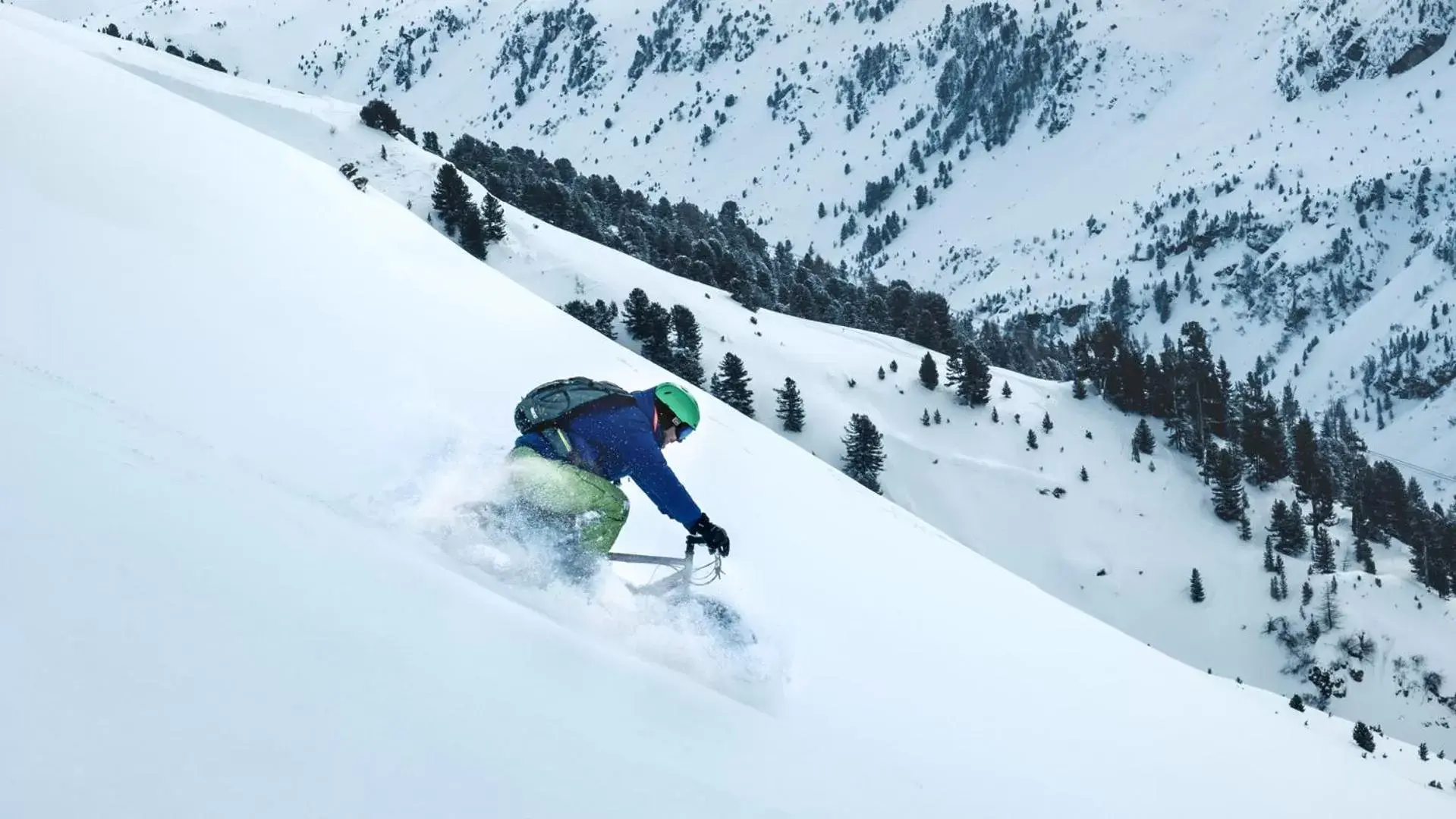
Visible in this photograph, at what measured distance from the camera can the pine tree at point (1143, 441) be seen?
203 ft

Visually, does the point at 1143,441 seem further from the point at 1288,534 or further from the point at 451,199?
the point at 451,199

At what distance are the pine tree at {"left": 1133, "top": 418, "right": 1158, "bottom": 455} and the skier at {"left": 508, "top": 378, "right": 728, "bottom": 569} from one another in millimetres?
61912

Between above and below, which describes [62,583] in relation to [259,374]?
above

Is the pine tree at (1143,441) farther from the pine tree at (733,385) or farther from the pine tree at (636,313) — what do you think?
the pine tree at (636,313)

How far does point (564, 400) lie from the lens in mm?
6430

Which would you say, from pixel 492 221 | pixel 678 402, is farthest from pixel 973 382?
pixel 678 402

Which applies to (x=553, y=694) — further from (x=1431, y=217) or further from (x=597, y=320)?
(x=1431, y=217)

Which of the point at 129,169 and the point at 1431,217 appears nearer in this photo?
the point at 129,169

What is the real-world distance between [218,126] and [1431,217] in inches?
7936

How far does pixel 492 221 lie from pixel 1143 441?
146 ft

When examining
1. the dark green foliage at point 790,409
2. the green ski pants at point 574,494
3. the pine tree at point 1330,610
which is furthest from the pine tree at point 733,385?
the green ski pants at point 574,494

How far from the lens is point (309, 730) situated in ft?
10.2

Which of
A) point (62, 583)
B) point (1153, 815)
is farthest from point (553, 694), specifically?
point (1153, 815)

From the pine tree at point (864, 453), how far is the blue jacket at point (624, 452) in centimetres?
4617
